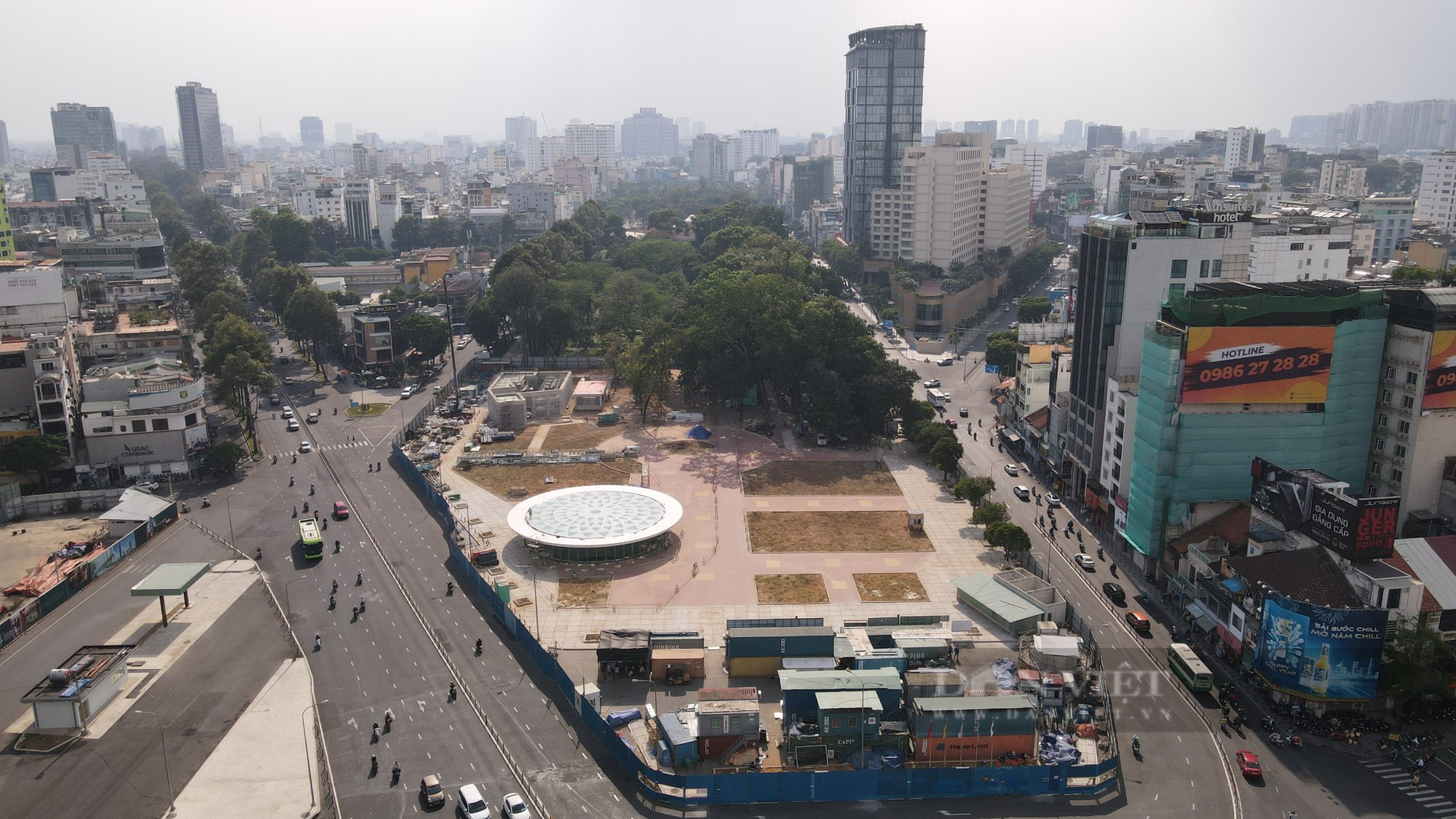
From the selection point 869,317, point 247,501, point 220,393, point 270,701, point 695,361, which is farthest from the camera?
point 869,317

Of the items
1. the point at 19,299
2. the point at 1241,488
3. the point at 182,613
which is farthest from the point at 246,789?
the point at 19,299

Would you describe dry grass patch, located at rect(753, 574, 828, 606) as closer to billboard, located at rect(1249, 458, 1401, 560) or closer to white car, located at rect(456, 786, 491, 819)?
white car, located at rect(456, 786, 491, 819)

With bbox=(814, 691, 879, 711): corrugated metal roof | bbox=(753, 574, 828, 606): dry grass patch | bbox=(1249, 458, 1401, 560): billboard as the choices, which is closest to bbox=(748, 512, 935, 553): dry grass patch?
bbox=(753, 574, 828, 606): dry grass patch

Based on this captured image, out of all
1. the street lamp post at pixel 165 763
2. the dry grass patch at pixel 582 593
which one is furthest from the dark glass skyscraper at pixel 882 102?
the street lamp post at pixel 165 763

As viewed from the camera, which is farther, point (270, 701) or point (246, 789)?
point (270, 701)

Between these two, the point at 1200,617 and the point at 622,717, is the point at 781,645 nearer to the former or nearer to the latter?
the point at 622,717

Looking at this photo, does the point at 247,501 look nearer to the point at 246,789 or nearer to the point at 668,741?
the point at 246,789
